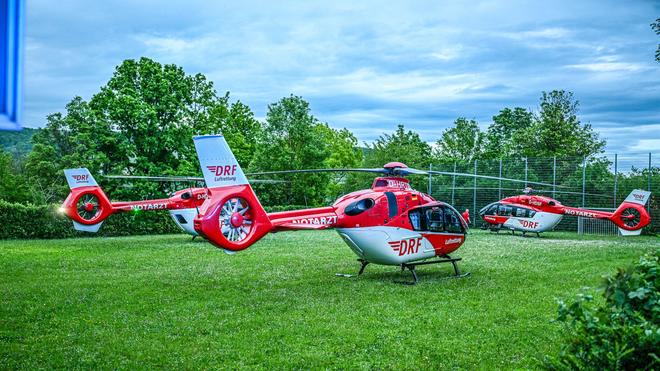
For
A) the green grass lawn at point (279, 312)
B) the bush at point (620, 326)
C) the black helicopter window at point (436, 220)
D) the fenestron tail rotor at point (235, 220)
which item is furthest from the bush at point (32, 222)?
the bush at point (620, 326)

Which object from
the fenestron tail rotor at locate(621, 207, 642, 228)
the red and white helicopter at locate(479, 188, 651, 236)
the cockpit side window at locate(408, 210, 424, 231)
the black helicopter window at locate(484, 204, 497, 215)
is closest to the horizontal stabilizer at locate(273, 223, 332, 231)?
the cockpit side window at locate(408, 210, 424, 231)

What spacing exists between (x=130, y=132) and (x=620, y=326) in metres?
32.8

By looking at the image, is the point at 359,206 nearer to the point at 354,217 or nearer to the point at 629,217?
the point at 354,217

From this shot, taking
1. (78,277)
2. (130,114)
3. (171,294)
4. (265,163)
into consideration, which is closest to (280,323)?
(171,294)

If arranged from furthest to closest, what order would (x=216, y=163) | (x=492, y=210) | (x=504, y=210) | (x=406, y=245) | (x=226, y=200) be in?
(x=492, y=210) < (x=504, y=210) < (x=406, y=245) < (x=216, y=163) < (x=226, y=200)

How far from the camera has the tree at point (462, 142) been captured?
173ft

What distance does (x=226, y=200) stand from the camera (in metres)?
9.03

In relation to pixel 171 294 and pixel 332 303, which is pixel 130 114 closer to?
pixel 171 294

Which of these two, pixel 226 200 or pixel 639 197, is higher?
pixel 226 200

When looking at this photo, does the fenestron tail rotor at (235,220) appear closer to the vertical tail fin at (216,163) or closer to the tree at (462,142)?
the vertical tail fin at (216,163)

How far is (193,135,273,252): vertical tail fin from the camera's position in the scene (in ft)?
29.2

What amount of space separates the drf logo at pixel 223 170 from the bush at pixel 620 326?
6454mm

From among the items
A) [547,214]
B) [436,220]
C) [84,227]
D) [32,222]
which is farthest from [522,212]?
[32,222]

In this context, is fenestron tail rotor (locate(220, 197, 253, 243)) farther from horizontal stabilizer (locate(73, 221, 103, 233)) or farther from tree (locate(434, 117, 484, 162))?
tree (locate(434, 117, 484, 162))
